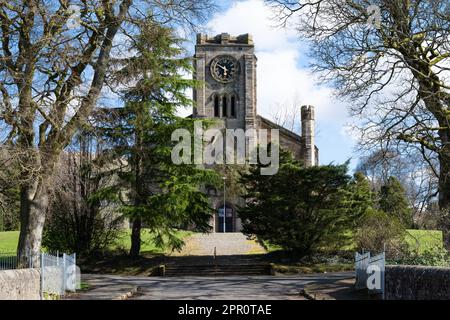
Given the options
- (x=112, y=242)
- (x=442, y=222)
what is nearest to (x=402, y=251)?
(x=442, y=222)

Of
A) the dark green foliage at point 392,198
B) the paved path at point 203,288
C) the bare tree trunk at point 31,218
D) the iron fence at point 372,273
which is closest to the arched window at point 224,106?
the dark green foliage at point 392,198

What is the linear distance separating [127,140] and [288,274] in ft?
32.6

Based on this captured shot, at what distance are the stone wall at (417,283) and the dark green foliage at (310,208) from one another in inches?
581


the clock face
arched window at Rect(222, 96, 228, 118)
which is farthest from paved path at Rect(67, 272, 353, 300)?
the clock face

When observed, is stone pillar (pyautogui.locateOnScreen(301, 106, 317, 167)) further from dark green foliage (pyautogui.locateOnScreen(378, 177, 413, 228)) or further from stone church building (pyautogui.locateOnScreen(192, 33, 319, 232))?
dark green foliage (pyautogui.locateOnScreen(378, 177, 413, 228))

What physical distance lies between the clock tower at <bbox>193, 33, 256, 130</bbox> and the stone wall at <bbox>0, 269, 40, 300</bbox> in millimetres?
48973

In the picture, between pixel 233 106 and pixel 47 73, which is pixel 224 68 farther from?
pixel 47 73

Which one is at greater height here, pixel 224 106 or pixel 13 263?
pixel 224 106

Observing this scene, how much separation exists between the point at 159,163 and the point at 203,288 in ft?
36.7

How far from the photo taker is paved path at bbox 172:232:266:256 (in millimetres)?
37656

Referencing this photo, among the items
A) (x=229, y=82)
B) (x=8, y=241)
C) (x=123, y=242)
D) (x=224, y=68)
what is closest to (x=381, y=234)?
(x=123, y=242)

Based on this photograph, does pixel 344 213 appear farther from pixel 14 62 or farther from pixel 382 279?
pixel 14 62

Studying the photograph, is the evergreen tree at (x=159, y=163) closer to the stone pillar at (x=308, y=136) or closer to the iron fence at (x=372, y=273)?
the iron fence at (x=372, y=273)

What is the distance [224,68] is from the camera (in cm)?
6475
